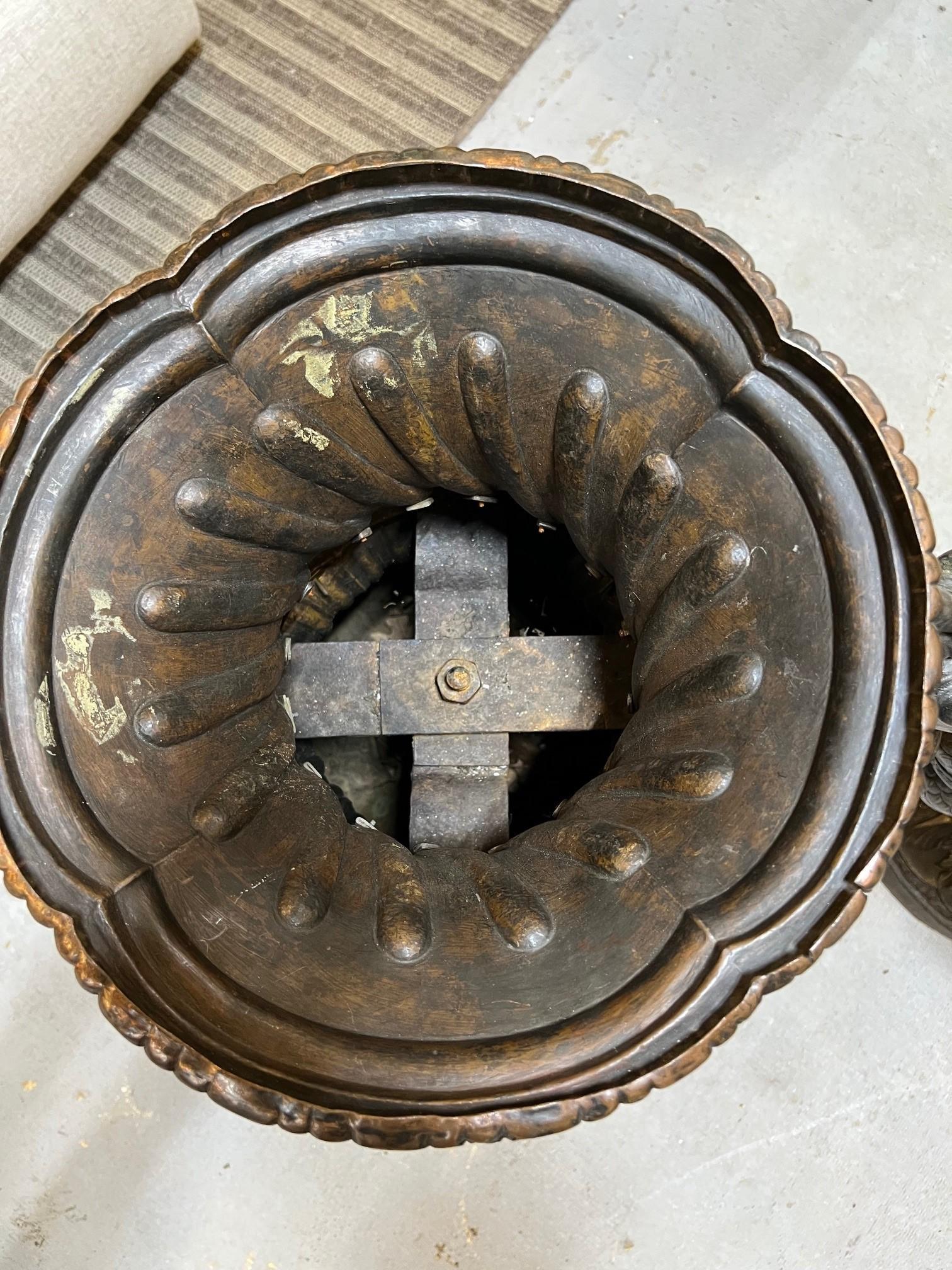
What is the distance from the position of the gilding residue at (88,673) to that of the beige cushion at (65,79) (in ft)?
2.76

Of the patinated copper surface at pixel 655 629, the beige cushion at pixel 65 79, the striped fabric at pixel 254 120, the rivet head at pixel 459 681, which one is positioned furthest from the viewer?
the striped fabric at pixel 254 120

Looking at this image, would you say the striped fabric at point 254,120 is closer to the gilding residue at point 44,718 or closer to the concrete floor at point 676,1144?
the concrete floor at point 676,1144

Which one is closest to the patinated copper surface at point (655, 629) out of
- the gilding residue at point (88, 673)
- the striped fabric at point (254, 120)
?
the gilding residue at point (88, 673)

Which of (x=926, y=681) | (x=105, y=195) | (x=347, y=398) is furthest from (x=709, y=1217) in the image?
(x=105, y=195)

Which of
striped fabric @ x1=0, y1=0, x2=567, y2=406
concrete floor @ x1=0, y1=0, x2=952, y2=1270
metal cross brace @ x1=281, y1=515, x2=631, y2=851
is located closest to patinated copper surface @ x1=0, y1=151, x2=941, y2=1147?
metal cross brace @ x1=281, y1=515, x2=631, y2=851

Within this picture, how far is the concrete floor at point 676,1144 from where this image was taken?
121 centimetres

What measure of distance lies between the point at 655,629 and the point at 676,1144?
82 centimetres

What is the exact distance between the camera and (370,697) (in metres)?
0.96

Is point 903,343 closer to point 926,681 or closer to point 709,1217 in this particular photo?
point 926,681

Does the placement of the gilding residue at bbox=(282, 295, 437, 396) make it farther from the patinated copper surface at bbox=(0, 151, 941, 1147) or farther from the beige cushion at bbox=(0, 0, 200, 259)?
the beige cushion at bbox=(0, 0, 200, 259)

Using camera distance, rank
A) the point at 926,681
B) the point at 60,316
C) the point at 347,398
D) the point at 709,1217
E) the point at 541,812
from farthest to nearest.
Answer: the point at 60,316 → the point at 709,1217 → the point at 541,812 → the point at 347,398 → the point at 926,681

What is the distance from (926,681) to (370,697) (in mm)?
522

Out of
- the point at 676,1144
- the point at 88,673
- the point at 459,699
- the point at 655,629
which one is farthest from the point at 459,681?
the point at 676,1144

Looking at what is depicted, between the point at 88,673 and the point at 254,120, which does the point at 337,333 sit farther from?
the point at 254,120
